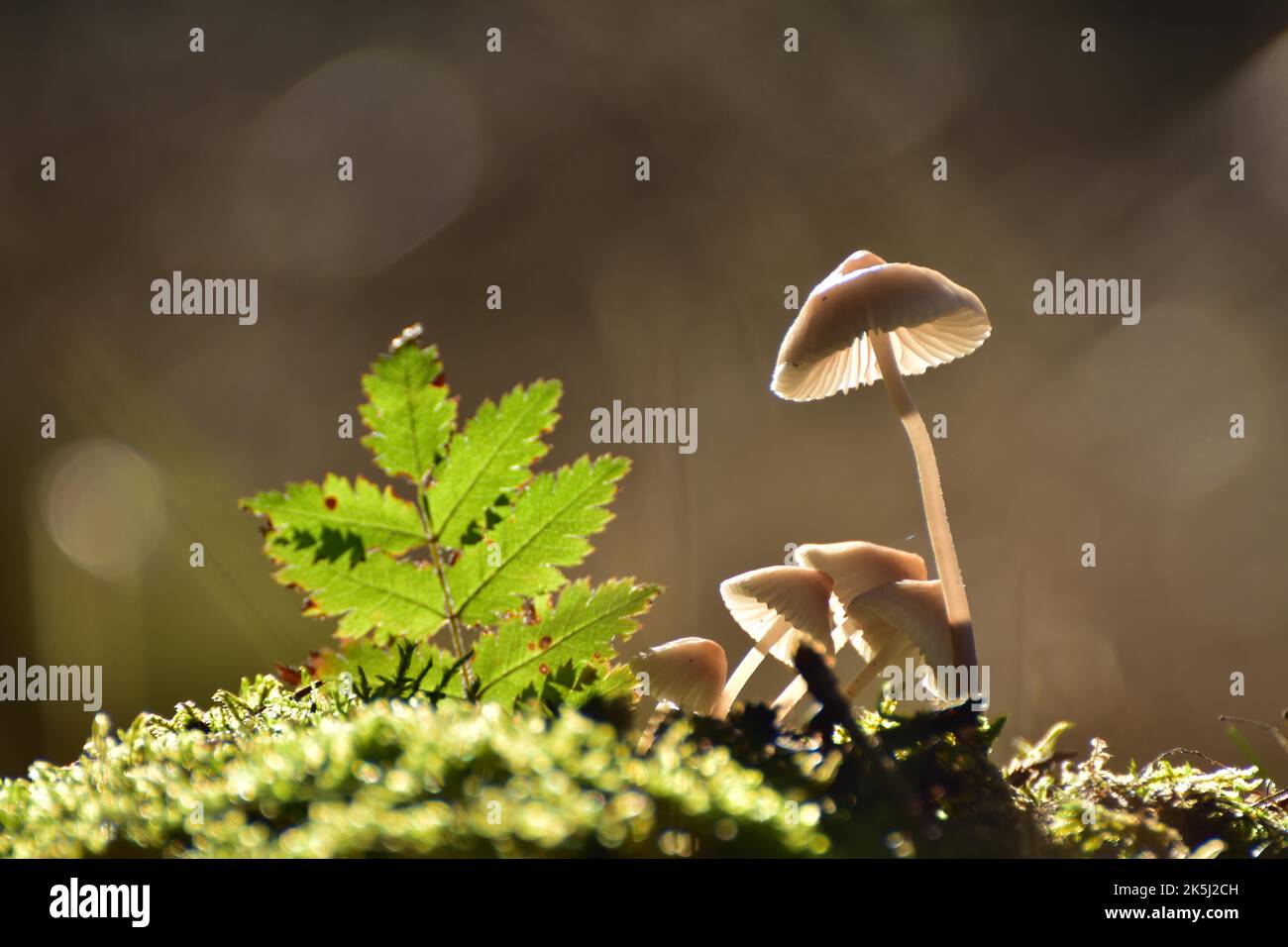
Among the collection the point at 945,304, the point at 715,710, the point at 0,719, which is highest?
the point at 945,304

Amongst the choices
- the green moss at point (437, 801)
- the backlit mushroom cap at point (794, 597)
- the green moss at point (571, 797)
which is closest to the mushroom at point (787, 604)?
the backlit mushroom cap at point (794, 597)

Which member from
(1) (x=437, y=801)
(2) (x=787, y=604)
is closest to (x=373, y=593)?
(1) (x=437, y=801)

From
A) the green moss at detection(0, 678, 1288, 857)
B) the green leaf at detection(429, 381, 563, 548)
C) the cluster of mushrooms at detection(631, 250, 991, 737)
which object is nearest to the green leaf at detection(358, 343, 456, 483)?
the green leaf at detection(429, 381, 563, 548)

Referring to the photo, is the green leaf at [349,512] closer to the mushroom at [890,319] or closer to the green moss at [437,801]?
the green moss at [437,801]

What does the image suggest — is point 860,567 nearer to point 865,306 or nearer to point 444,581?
point 865,306
